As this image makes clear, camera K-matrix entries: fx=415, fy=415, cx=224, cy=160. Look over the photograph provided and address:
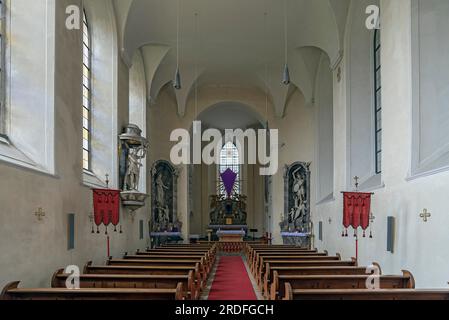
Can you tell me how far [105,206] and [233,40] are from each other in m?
9.53

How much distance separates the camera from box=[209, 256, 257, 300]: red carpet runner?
8.58m

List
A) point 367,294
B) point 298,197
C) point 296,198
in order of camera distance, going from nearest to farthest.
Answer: point 367,294, point 298,197, point 296,198

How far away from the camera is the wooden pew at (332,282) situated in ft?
20.6

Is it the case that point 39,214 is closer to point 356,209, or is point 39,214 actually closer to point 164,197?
point 356,209

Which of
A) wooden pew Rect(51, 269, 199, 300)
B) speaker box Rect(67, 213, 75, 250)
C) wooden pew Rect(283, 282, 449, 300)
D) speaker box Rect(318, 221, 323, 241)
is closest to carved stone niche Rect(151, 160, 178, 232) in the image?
speaker box Rect(318, 221, 323, 241)

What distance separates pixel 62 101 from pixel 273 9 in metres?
8.48

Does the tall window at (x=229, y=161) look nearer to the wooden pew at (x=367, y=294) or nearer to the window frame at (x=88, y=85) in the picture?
the window frame at (x=88, y=85)

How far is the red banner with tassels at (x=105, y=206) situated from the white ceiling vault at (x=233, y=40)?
503 centimetres

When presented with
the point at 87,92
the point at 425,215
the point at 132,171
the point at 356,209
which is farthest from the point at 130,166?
the point at 425,215

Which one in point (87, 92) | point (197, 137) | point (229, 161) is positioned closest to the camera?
point (87, 92)

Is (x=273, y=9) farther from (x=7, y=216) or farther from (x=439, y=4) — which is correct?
(x=7, y=216)

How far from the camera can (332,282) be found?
651 centimetres

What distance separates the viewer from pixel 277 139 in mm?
21297

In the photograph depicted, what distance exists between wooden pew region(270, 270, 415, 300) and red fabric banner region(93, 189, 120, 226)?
15.0ft
